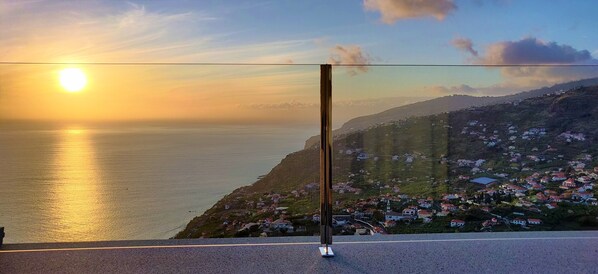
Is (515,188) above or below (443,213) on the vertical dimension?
above

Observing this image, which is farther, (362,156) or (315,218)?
(362,156)

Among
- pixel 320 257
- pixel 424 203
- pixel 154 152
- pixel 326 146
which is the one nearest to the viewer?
pixel 320 257

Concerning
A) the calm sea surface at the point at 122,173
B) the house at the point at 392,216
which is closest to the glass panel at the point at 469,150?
the house at the point at 392,216

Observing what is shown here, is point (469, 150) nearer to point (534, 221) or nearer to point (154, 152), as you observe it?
point (534, 221)

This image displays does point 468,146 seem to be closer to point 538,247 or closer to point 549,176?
point 549,176

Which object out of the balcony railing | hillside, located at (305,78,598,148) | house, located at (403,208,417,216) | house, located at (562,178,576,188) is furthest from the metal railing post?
house, located at (562,178,576,188)

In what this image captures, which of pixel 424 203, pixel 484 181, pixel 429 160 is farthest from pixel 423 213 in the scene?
pixel 484 181

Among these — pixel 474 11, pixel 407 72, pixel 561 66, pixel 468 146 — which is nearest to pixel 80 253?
pixel 407 72

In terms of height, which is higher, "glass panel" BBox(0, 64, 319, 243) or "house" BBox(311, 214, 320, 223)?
"glass panel" BBox(0, 64, 319, 243)

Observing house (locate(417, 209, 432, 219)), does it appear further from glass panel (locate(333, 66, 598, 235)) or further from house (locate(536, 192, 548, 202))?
house (locate(536, 192, 548, 202))
